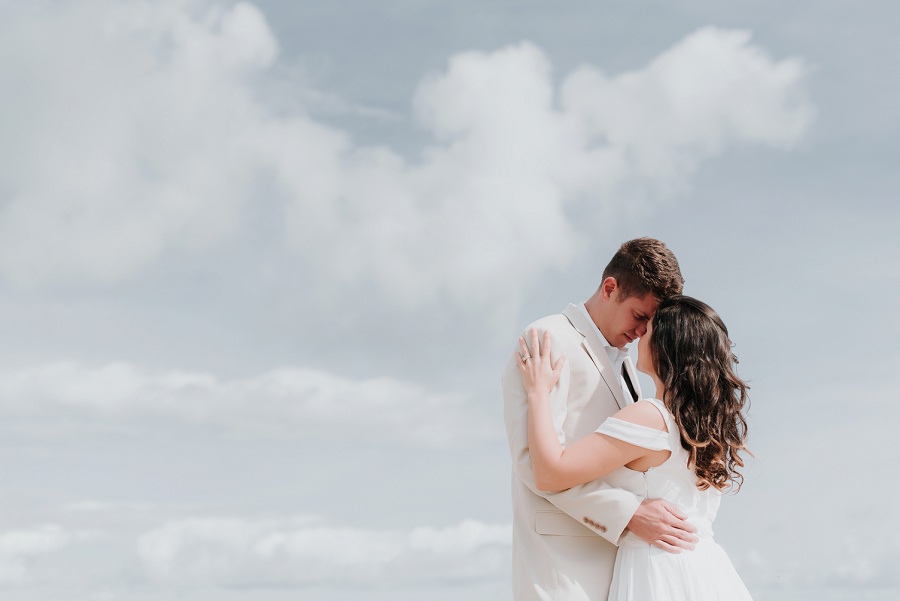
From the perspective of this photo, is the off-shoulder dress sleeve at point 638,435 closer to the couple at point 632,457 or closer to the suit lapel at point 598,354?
the couple at point 632,457

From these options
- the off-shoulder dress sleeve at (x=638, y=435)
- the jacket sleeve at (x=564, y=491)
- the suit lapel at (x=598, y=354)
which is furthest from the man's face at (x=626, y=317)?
the off-shoulder dress sleeve at (x=638, y=435)

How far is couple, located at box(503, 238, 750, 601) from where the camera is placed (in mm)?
5559

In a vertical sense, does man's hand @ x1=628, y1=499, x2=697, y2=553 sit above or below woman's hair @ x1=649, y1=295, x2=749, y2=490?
below

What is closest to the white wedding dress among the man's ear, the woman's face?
the woman's face

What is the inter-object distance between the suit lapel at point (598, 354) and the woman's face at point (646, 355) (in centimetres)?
33

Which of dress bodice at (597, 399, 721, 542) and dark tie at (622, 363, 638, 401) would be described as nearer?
dress bodice at (597, 399, 721, 542)

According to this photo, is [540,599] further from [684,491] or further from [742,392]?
[742,392]

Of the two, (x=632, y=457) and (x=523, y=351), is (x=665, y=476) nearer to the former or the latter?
(x=632, y=457)

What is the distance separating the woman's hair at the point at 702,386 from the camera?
5.59 meters

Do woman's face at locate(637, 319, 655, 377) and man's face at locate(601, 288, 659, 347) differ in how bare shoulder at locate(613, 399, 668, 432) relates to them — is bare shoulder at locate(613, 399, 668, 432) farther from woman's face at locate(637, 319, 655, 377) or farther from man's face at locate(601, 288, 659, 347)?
man's face at locate(601, 288, 659, 347)

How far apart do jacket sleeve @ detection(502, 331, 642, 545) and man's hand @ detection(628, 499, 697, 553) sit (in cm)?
7

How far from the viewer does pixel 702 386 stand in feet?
18.4

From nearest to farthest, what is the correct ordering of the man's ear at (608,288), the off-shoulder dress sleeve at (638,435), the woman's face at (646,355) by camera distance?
the off-shoulder dress sleeve at (638,435) < the woman's face at (646,355) < the man's ear at (608,288)

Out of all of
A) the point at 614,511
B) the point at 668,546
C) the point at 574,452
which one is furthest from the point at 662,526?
the point at 574,452
